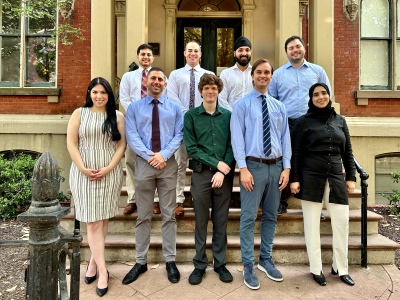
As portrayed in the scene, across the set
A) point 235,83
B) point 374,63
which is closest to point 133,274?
point 235,83

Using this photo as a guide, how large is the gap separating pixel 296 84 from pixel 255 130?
3.69 feet

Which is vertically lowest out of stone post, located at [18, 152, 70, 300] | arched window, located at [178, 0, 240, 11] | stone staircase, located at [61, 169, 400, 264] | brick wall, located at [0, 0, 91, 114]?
stone staircase, located at [61, 169, 400, 264]

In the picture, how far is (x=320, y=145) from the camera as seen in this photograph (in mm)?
3352

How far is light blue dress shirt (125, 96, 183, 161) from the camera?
3379 millimetres

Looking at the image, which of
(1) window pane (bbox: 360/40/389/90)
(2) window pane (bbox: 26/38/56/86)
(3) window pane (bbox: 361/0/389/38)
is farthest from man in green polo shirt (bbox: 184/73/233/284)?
(3) window pane (bbox: 361/0/389/38)

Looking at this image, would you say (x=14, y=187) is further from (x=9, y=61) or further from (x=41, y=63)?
(x=9, y=61)

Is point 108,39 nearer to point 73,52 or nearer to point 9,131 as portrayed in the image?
point 73,52

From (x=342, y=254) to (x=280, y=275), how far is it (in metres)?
0.74

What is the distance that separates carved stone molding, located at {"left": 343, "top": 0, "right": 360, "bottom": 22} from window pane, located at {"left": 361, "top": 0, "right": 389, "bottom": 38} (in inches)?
23.4

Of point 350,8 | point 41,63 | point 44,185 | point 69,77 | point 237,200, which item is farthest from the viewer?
point 41,63

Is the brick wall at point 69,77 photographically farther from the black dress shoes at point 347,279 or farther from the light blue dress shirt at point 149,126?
the black dress shoes at point 347,279

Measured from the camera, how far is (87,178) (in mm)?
3139

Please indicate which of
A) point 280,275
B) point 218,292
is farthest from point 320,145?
point 218,292

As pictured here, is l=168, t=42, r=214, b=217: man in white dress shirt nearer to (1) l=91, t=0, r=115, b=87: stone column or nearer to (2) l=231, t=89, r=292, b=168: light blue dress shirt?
(2) l=231, t=89, r=292, b=168: light blue dress shirt
